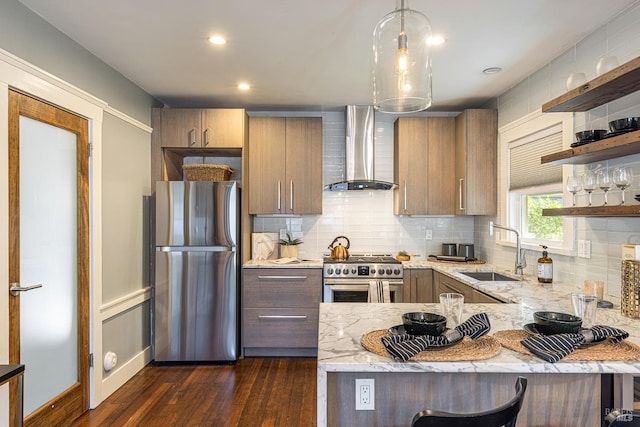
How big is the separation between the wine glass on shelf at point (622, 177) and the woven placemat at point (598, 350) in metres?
1.03

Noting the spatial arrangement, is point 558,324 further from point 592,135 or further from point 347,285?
point 347,285

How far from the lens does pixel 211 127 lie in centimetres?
389

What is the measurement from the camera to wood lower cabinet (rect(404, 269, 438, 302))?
12.5 feet

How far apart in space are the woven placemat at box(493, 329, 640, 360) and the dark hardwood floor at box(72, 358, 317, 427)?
1604 mm

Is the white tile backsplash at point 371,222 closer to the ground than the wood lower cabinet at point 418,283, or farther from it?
farther from it

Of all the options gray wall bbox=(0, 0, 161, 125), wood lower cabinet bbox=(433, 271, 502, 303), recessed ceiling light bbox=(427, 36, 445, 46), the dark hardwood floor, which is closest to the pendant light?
recessed ceiling light bbox=(427, 36, 445, 46)

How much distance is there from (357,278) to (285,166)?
138 centimetres

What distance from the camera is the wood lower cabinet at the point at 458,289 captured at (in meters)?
2.74

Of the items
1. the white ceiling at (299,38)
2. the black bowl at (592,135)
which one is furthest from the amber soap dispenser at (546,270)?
the white ceiling at (299,38)

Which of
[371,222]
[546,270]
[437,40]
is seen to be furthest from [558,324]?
[371,222]

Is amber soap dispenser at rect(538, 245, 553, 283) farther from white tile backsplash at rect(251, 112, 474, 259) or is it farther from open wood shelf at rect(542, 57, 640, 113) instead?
white tile backsplash at rect(251, 112, 474, 259)

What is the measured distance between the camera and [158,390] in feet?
10.2

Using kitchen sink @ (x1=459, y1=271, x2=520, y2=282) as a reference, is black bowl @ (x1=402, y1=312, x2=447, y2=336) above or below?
above

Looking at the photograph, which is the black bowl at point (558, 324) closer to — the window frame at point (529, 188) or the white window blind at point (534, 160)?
the window frame at point (529, 188)
